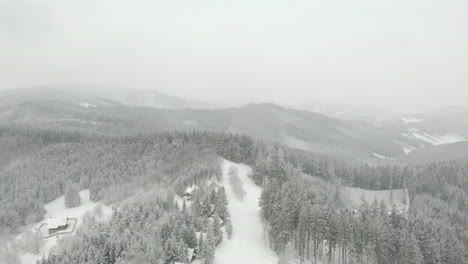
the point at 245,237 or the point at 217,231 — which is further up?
the point at 217,231

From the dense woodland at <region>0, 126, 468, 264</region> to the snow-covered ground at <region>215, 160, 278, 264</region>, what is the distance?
3.53 metres

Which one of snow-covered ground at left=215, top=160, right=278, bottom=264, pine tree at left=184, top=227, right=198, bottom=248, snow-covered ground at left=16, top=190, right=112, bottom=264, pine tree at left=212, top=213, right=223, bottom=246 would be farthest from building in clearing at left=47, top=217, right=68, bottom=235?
pine tree at left=212, top=213, right=223, bottom=246

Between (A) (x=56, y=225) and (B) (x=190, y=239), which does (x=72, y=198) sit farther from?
(B) (x=190, y=239)

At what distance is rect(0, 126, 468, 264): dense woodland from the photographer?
72562 mm

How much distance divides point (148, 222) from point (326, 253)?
47.8 m

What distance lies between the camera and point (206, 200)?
92875mm

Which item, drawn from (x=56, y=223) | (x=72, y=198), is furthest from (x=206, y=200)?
(x=72, y=198)

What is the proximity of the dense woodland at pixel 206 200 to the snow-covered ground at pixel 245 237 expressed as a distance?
353 centimetres

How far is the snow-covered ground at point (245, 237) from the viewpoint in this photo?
7669cm

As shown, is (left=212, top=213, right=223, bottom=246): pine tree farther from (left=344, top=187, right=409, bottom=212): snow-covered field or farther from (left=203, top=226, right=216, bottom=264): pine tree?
(left=344, top=187, right=409, bottom=212): snow-covered field

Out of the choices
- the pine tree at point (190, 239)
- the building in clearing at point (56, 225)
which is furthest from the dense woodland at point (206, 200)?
the building in clearing at point (56, 225)

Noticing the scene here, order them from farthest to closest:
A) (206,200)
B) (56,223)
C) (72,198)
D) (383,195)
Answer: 1. (383,195)
2. (72,198)
3. (56,223)
4. (206,200)

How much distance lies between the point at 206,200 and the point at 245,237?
1484 cm

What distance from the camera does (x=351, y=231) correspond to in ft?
244
